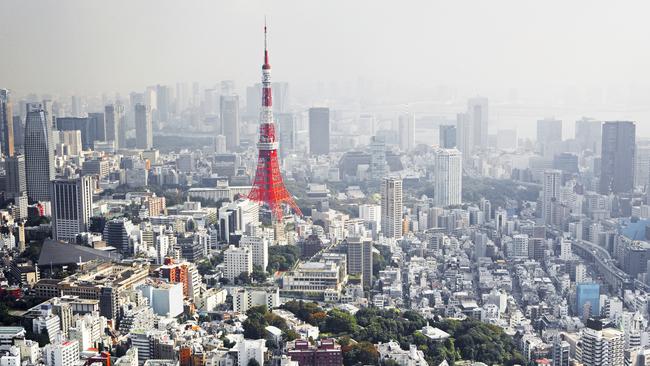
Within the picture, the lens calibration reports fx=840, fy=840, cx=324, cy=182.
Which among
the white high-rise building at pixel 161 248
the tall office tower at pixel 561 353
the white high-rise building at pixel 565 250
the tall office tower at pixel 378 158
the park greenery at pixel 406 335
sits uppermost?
the tall office tower at pixel 378 158

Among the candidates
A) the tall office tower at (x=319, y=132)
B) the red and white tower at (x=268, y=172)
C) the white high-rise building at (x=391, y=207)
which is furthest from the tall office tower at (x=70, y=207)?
the tall office tower at (x=319, y=132)

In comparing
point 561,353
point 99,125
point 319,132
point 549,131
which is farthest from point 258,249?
point 319,132

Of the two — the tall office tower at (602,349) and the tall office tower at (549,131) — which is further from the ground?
the tall office tower at (549,131)

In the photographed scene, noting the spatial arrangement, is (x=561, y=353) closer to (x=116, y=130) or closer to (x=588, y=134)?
(x=588, y=134)

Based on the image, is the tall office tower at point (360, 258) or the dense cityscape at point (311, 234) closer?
the dense cityscape at point (311, 234)

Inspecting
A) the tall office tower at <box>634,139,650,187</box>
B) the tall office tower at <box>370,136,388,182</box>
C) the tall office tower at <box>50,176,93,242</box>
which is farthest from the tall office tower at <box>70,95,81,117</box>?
the tall office tower at <box>634,139,650,187</box>

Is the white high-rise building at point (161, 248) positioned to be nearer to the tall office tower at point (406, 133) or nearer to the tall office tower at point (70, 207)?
the tall office tower at point (70, 207)
